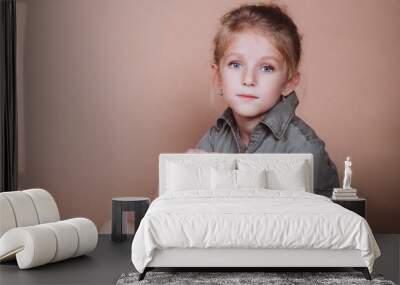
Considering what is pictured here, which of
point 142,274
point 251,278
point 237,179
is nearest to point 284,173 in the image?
point 237,179

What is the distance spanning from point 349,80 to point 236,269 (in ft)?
9.54

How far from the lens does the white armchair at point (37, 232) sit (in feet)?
16.3

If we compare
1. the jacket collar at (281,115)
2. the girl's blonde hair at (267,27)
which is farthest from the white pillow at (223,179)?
the girl's blonde hair at (267,27)

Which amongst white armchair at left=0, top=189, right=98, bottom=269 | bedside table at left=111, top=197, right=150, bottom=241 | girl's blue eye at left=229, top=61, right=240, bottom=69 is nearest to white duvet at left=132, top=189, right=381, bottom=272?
white armchair at left=0, top=189, right=98, bottom=269

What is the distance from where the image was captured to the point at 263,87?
688 centimetres

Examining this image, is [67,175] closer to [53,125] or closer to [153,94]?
[53,125]

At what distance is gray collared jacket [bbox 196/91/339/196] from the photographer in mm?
6891

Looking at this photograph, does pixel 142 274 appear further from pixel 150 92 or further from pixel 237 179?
pixel 150 92

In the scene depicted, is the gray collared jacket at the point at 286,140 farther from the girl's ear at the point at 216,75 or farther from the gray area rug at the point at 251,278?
the gray area rug at the point at 251,278

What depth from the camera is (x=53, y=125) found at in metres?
7.04

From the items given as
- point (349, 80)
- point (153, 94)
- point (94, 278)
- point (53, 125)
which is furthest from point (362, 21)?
point (94, 278)

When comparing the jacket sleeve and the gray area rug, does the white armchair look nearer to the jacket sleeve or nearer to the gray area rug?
the gray area rug

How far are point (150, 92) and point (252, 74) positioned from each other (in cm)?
113

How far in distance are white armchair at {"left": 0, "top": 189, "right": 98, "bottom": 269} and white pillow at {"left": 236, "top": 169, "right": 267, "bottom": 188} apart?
1.50 meters
